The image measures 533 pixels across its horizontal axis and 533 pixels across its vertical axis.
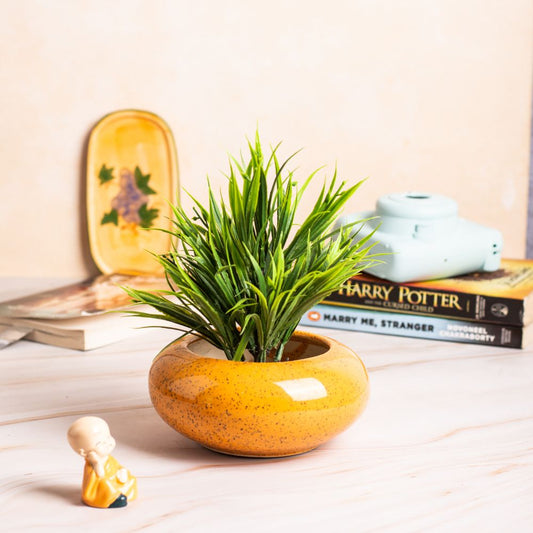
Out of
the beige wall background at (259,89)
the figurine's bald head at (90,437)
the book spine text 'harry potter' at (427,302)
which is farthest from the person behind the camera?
the beige wall background at (259,89)

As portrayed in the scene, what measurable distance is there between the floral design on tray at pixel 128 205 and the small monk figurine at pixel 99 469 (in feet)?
2.68

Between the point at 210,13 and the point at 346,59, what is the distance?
0.84 feet

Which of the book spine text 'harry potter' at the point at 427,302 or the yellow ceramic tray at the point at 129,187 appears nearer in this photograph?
the book spine text 'harry potter' at the point at 427,302

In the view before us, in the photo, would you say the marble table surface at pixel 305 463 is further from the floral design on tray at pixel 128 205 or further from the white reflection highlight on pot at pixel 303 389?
the floral design on tray at pixel 128 205

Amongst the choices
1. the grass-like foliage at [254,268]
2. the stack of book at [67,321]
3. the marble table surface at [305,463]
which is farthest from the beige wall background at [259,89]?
the grass-like foliage at [254,268]

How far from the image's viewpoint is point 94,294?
1103mm

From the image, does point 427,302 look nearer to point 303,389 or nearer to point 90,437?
point 303,389

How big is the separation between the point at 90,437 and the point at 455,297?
0.58 m

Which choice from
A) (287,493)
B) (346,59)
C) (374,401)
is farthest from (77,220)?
(287,493)

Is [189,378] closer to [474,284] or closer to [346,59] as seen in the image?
[474,284]

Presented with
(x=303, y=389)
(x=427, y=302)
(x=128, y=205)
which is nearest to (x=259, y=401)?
(x=303, y=389)

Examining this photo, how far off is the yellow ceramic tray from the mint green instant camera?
41cm

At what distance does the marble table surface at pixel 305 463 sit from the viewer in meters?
0.54

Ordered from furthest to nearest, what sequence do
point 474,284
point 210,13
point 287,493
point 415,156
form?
1. point 415,156
2. point 210,13
3. point 474,284
4. point 287,493
